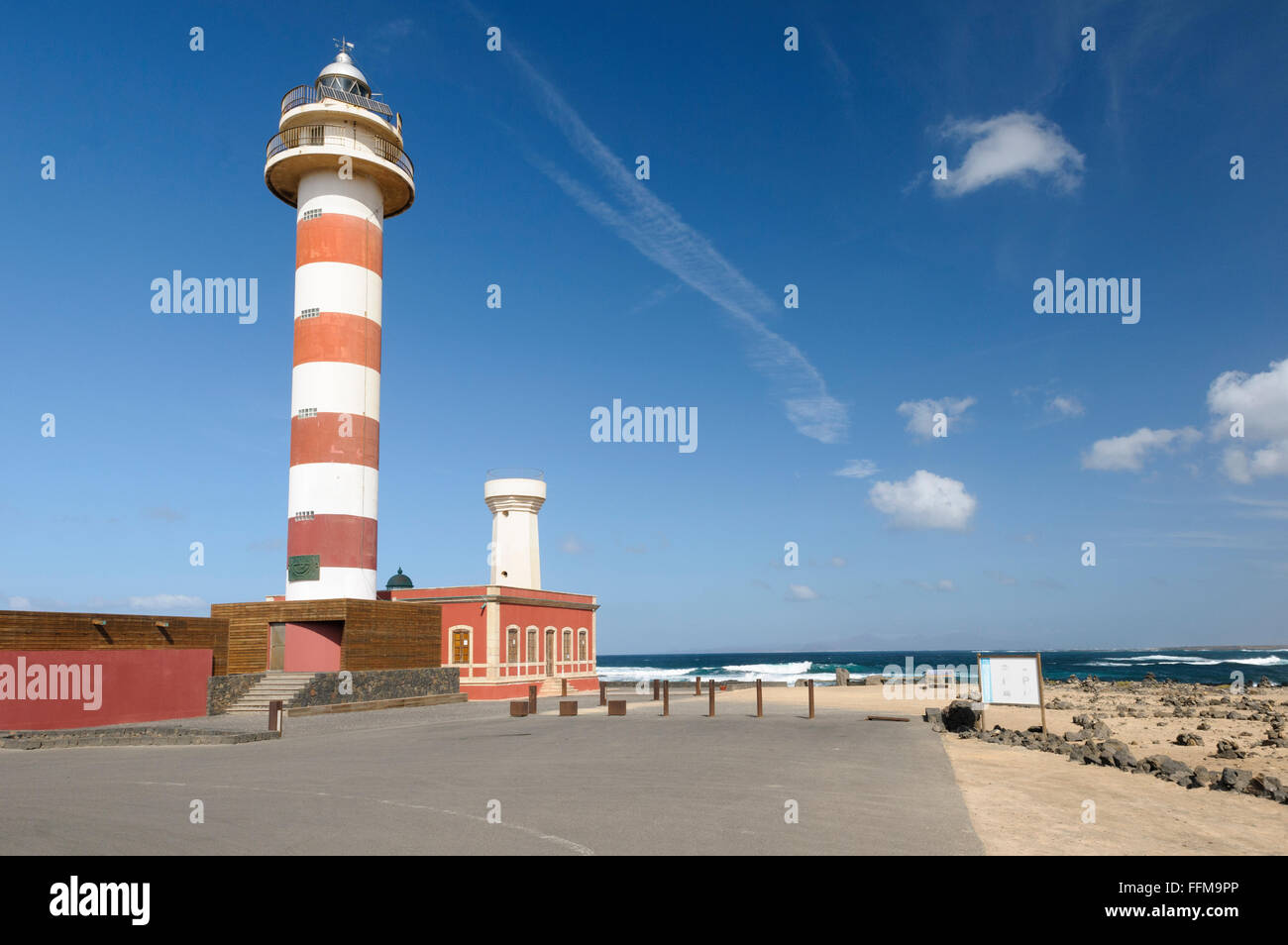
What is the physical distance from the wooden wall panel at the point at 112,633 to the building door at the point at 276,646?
3226mm

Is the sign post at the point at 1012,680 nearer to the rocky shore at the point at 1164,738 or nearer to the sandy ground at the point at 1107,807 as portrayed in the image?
the rocky shore at the point at 1164,738

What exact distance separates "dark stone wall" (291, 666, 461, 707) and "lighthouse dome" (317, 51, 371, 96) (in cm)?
2215

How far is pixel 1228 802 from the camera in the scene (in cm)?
1193

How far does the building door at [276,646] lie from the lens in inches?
1268

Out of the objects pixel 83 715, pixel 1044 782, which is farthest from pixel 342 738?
pixel 1044 782

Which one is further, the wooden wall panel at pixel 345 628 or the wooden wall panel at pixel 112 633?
the wooden wall panel at pixel 345 628

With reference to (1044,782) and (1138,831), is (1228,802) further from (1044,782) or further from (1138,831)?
(1138,831)

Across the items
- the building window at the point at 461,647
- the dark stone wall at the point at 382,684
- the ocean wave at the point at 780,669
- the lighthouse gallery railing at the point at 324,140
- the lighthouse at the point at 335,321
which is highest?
the lighthouse gallery railing at the point at 324,140

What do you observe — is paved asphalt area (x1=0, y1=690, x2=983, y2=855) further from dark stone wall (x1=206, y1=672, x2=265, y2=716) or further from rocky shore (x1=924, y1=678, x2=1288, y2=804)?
dark stone wall (x1=206, y1=672, x2=265, y2=716)

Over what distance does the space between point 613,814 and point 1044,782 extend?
681 cm

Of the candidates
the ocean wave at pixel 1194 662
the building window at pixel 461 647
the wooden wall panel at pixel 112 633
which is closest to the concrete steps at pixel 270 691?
the wooden wall panel at pixel 112 633

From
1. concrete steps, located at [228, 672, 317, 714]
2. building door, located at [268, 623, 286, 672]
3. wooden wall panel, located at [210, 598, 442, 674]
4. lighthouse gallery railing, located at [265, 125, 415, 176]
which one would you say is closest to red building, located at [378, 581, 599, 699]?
wooden wall panel, located at [210, 598, 442, 674]

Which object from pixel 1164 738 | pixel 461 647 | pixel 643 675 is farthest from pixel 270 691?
pixel 643 675

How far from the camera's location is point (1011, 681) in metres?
20.6
